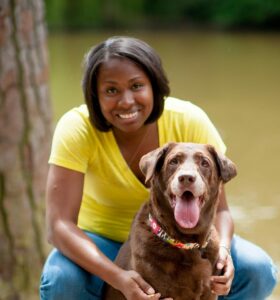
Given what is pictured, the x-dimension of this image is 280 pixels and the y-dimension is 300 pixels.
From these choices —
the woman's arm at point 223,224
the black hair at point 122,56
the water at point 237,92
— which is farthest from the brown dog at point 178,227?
the water at point 237,92

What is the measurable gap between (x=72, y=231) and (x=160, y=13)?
994 inches

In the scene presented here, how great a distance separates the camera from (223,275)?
3.10 meters

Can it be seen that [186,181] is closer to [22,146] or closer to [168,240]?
[168,240]

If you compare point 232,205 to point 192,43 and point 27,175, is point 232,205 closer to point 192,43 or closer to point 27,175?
point 27,175

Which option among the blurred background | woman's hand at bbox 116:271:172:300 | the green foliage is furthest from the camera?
the green foliage

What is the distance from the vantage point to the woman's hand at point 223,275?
10.0 feet

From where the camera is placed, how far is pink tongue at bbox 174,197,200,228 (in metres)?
2.82

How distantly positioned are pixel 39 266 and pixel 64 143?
4.54 feet

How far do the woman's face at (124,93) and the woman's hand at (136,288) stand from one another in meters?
0.71

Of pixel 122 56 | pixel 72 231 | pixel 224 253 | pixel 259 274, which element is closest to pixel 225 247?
pixel 224 253

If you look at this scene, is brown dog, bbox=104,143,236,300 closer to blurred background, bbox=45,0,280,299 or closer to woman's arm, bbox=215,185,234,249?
woman's arm, bbox=215,185,234,249

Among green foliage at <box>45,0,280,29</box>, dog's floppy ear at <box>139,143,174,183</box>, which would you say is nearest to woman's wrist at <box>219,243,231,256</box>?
dog's floppy ear at <box>139,143,174,183</box>

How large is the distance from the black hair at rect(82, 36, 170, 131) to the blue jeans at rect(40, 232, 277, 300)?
61 cm

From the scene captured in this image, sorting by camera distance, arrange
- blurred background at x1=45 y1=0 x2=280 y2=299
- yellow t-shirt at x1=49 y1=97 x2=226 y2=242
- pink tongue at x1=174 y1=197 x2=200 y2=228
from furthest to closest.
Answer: blurred background at x1=45 y1=0 x2=280 y2=299, yellow t-shirt at x1=49 y1=97 x2=226 y2=242, pink tongue at x1=174 y1=197 x2=200 y2=228
